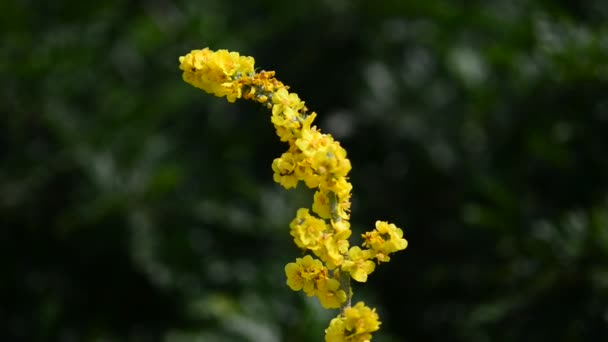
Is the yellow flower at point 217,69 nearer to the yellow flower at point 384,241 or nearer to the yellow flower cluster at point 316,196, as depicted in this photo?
the yellow flower cluster at point 316,196

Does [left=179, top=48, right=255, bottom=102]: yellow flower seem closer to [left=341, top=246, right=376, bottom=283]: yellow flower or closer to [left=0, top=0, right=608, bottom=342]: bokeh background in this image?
[left=341, top=246, right=376, bottom=283]: yellow flower

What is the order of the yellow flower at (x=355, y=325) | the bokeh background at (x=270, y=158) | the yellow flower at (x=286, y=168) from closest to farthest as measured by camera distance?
the yellow flower at (x=355, y=325) → the yellow flower at (x=286, y=168) → the bokeh background at (x=270, y=158)

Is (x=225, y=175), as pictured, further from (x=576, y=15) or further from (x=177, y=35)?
(x=576, y=15)

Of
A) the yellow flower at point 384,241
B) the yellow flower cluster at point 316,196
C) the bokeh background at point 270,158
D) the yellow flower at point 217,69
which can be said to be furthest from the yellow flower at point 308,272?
the bokeh background at point 270,158

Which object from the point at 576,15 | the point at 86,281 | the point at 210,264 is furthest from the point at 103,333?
the point at 576,15

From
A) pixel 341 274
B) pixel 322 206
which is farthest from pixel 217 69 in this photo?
pixel 341 274

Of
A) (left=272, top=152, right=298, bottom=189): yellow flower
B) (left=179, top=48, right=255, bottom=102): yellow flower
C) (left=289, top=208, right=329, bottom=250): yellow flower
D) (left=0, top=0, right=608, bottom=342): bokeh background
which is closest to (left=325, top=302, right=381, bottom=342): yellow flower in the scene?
(left=289, top=208, right=329, bottom=250): yellow flower
